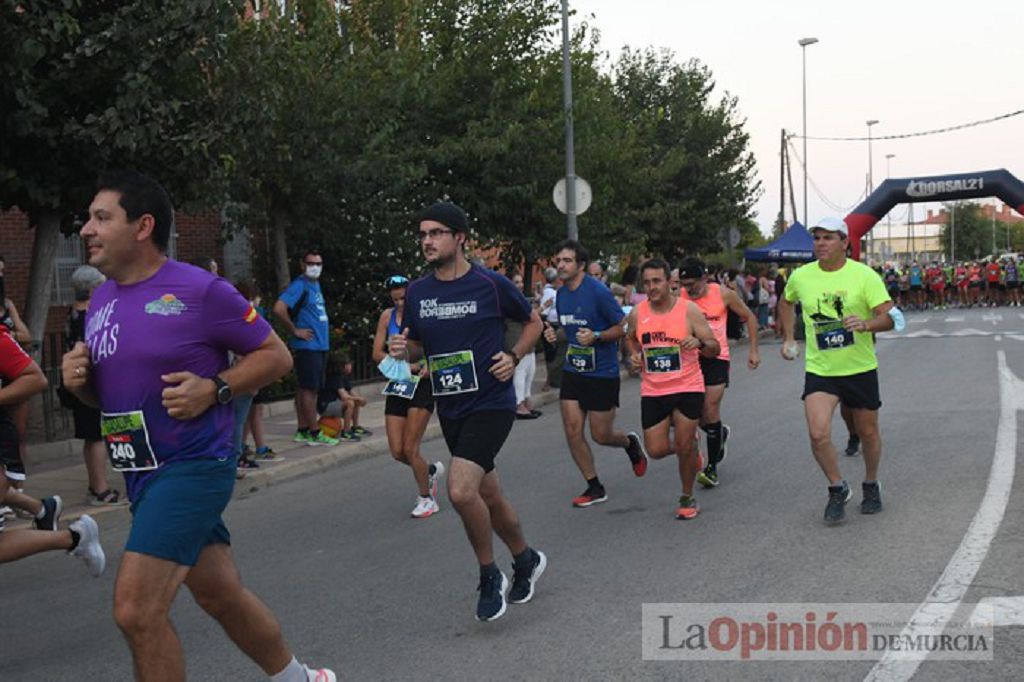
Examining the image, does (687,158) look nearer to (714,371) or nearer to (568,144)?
(568,144)

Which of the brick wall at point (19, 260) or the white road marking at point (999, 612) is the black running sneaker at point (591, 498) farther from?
the brick wall at point (19, 260)

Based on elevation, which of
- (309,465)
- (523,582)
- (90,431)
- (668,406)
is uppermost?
(668,406)

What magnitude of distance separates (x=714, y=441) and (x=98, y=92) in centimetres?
655

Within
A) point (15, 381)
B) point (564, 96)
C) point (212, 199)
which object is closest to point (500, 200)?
point (564, 96)

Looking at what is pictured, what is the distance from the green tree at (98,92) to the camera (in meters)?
9.51

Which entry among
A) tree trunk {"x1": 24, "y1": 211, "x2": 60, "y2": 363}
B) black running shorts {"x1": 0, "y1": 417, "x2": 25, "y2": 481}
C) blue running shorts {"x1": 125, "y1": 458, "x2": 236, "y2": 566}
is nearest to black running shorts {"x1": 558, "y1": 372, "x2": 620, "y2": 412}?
black running shorts {"x1": 0, "y1": 417, "x2": 25, "y2": 481}

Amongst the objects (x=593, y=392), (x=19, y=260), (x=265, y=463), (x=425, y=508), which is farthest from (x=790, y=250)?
(x=425, y=508)

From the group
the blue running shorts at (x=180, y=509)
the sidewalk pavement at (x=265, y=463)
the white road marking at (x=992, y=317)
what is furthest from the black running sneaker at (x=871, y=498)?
the white road marking at (x=992, y=317)

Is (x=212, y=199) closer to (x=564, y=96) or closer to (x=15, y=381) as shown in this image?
(x=15, y=381)

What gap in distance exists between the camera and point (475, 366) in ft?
18.4

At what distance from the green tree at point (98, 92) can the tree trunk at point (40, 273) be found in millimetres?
511

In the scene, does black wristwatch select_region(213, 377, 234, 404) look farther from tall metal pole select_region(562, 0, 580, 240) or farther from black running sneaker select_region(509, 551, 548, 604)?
tall metal pole select_region(562, 0, 580, 240)

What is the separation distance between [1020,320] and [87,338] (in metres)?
33.4

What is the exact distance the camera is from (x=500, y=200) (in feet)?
68.1
